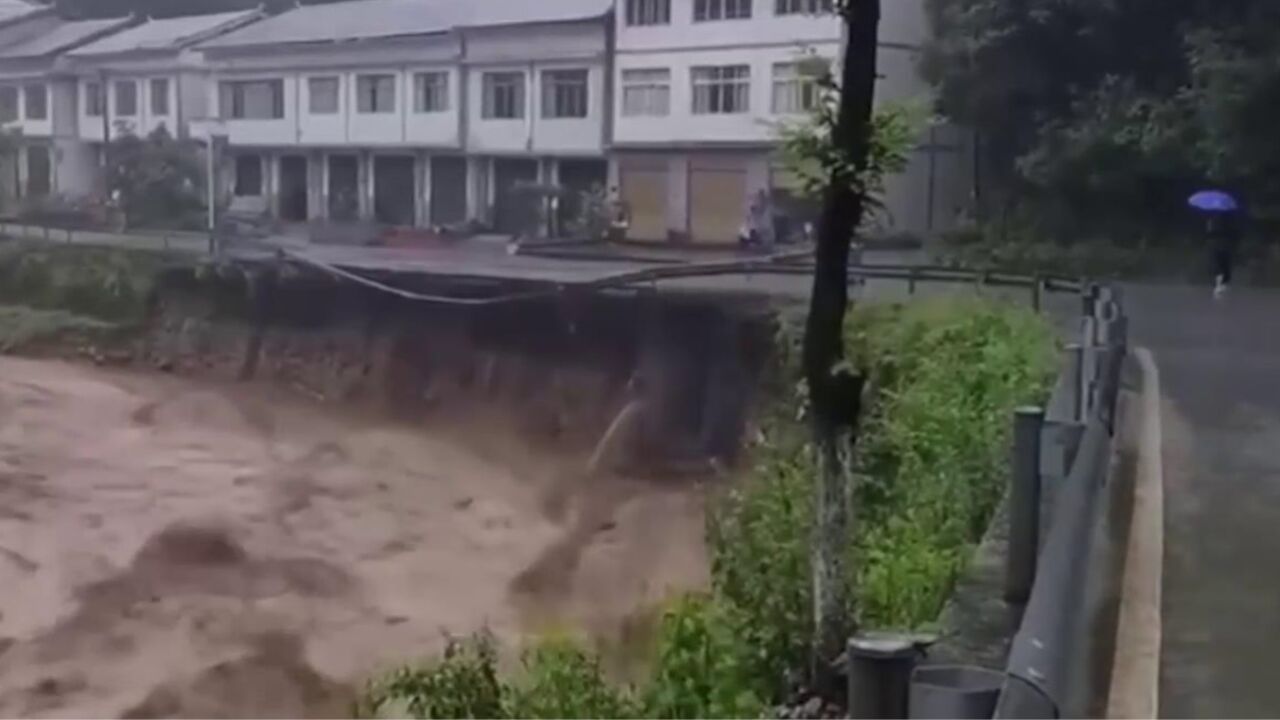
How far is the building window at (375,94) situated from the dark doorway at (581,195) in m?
2.58

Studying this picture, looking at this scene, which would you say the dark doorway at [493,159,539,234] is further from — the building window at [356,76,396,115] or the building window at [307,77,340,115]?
the building window at [307,77,340,115]

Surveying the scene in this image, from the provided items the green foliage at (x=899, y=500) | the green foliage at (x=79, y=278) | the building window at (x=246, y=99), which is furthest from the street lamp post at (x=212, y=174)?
the green foliage at (x=899, y=500)

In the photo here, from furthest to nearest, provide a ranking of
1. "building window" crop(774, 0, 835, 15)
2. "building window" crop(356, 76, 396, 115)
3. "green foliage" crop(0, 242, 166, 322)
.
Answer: "green foliage" crop(0, 242, 166, 322) → "building window" crop(356, 76, 396, 115) → "building window" crop(774, 0, 835, 15)

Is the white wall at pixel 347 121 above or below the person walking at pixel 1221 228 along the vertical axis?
above

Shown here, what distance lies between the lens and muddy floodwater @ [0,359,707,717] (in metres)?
7.61

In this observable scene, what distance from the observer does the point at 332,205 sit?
1666 cm

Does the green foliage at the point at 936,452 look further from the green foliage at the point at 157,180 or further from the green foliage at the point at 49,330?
the green foliage at the point at 49,330

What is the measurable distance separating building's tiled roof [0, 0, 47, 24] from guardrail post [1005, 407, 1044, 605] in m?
20.1

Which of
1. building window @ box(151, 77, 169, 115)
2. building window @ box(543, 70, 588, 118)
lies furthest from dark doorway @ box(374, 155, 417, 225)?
building window @ box(151, 77, 169, 115)

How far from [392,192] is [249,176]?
2.07 meters

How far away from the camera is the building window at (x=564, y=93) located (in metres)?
15.1

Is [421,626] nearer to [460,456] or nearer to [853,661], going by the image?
[460,456]

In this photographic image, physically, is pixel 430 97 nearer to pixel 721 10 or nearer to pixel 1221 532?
pixel 721 10

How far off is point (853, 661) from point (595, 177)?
1308cm
